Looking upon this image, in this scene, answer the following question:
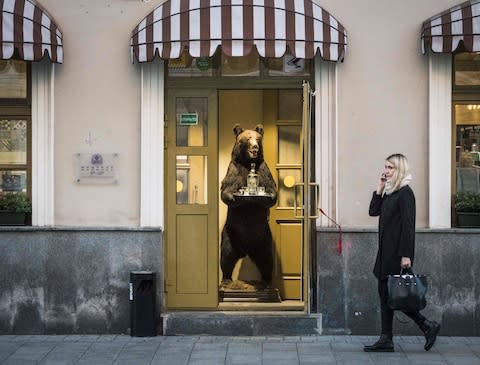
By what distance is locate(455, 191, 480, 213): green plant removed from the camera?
8.91 meters

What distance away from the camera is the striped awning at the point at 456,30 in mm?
8430

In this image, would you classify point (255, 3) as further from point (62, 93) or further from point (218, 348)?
point (218, 348)

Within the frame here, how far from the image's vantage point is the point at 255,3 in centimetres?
859

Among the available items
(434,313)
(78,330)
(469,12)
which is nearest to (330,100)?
(469,12)

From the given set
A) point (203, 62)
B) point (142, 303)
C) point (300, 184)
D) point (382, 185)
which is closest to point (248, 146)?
point (300, 184)

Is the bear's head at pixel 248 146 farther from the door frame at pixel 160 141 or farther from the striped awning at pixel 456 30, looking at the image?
the striped awning at pixel 456 30

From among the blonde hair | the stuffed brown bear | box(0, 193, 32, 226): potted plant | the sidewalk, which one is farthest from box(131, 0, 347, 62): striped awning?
the sidewalk

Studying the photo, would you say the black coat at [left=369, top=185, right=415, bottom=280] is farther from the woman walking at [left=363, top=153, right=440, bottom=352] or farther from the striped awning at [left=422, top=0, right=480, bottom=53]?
the striped awning at [left=422, top=0, right=480, bottom=53]

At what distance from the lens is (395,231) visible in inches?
313

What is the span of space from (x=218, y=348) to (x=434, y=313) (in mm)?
2292

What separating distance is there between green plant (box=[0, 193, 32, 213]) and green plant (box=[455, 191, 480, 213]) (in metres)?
4.51

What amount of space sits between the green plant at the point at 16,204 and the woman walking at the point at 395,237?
3.71 metres

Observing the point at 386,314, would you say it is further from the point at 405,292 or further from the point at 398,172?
the point at 398,172

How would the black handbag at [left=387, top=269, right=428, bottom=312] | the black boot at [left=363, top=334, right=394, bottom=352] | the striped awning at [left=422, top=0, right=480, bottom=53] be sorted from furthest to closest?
the striped awning at [left=422, top=0, right=480, bottom=53], the black boot at [left=363, top=334, right=394, bottom=352], the black handbag at [left=387, top=269, right=428, bottom=312]
